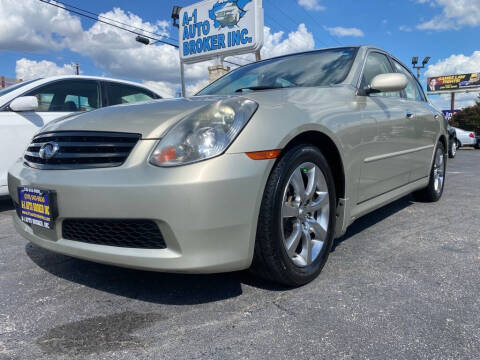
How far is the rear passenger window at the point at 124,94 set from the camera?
496 cm

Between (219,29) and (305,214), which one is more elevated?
(219,29)

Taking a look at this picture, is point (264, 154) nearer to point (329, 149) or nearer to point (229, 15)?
point (329, 149)

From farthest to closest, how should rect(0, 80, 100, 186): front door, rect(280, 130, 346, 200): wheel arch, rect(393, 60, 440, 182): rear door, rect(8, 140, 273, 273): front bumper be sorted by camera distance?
rect(0, 80, 100, 186): front door < rect(393, 60, 440, 182): rear door < rect(280, 130, 346, 200): wheel arch < rect(8, 140, 273, 273): front bumper

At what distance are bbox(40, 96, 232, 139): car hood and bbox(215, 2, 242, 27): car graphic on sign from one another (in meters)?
12.7

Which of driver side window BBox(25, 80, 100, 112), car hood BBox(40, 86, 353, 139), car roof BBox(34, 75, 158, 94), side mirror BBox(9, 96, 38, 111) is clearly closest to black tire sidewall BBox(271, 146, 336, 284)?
car hood BBox(40, 86, 353, 139)

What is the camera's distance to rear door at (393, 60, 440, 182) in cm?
335

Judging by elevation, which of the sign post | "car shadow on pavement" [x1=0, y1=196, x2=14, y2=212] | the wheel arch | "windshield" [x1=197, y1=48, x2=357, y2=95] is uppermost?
the sign post

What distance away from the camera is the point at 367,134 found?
2.58 meters

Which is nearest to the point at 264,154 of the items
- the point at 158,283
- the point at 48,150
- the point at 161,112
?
the point at 161,112

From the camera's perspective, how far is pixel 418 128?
350cm

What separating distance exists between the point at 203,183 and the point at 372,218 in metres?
2.45

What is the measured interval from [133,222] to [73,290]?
2.25 feet

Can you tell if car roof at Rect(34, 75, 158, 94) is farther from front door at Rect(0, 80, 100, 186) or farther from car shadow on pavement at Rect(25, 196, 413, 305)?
car shadow on pavement at Rect(25, 196, 413, 305)

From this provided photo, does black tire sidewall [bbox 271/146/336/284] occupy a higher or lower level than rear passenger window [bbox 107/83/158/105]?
lower
